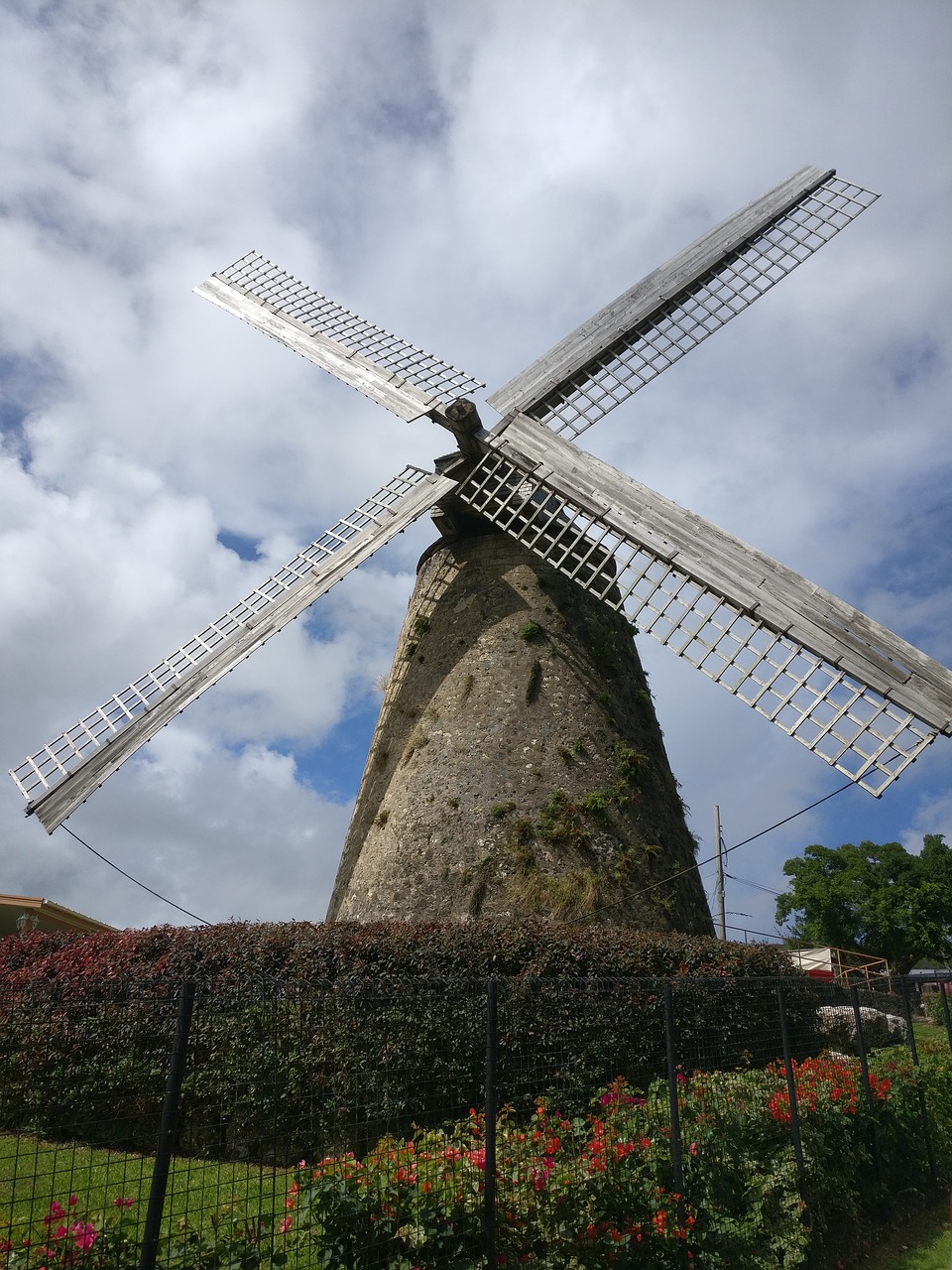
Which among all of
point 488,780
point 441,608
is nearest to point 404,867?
point 488,780

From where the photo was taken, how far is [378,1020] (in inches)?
280

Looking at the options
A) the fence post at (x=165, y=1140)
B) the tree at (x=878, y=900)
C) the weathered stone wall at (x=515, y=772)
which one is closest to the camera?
the fence post at (x=165, y=1140)

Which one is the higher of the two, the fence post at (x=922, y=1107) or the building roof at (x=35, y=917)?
the building roof at (x=35, y=917)

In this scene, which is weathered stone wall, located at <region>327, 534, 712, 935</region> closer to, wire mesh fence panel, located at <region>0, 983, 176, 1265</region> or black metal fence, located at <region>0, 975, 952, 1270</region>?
black metal fence, located at <region>0, 975, 952, 1270</region>

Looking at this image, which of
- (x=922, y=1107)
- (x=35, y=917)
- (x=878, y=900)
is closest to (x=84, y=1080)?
(x=922, y=1107)

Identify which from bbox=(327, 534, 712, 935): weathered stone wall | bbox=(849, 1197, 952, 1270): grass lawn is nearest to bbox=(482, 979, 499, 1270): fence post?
bbox=(849, 1197, 952, 1270): grass lawn

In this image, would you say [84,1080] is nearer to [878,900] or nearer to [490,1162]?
[490,1162]

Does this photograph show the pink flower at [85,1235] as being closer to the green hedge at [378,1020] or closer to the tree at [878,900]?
the green hedge at [378,1020]

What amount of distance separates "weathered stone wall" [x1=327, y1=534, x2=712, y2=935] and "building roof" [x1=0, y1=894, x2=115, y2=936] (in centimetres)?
758

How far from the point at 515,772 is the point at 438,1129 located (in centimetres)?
599

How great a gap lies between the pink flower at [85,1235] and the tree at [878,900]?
45358mm

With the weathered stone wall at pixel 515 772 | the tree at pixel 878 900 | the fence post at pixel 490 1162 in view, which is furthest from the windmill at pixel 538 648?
the tree at pixel 878 900

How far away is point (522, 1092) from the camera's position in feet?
24.9

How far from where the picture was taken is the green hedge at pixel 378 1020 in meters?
6.93
